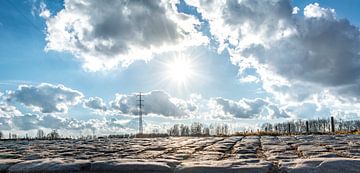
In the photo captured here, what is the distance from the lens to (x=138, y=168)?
334 cm

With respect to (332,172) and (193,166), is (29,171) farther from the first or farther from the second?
(332,172)

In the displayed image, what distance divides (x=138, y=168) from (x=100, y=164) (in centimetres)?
47

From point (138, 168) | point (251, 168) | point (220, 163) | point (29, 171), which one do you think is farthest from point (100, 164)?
point (251, 168)

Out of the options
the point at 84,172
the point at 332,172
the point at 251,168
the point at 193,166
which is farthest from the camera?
the point at 84,172

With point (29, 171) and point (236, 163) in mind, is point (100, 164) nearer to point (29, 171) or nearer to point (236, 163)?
point (29, 171)

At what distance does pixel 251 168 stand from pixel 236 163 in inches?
12.5

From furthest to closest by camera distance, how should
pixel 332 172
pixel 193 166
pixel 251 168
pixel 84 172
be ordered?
pixel 84 172 < pixel 193 166 < pixel 251 168 < pixel 332 172

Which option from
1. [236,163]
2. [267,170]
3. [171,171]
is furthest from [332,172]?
[171,171]

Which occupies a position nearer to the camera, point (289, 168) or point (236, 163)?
point (289, 168)

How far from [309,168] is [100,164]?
2.02 meters

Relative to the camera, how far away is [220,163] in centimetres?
335

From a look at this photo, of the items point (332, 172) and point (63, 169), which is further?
point (63, 169)

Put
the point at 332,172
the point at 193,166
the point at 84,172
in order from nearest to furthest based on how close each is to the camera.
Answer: the point at 332,172
the point at 193,166
the point at 84,172

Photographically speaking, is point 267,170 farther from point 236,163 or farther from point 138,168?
point 138,168
